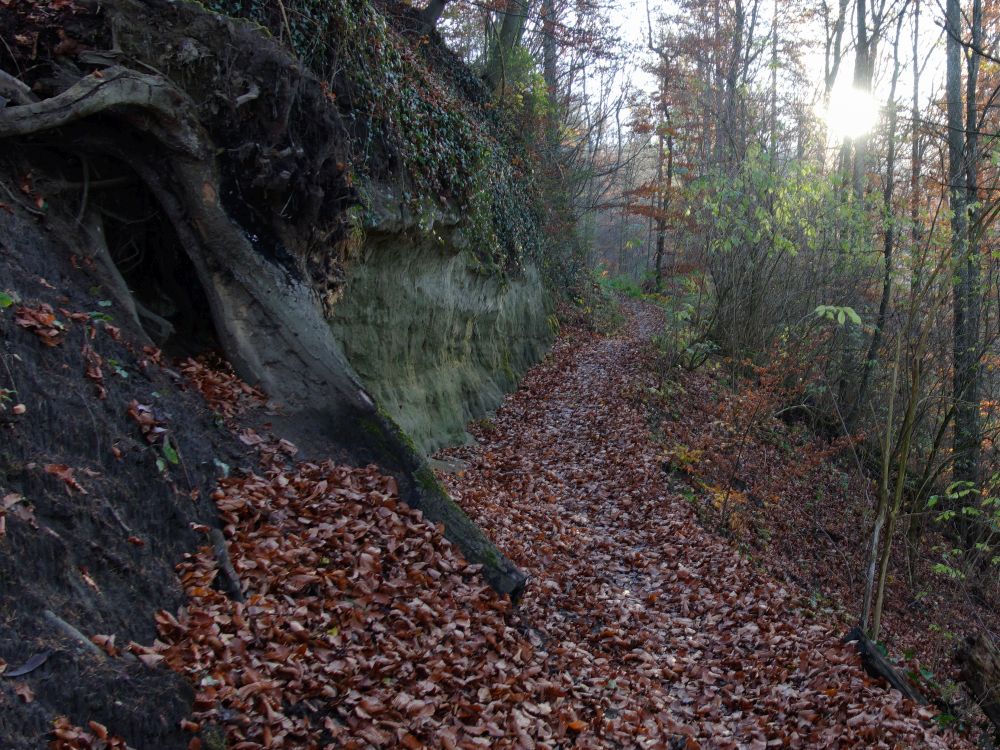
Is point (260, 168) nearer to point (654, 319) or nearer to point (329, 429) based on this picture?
point (329, 429)

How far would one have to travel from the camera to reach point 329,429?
6.73 meters

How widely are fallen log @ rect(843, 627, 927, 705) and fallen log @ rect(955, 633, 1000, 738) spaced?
0.66 meters

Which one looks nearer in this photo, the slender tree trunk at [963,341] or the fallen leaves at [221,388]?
the fallen leaves at [221,388]

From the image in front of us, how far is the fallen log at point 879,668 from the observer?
256 inches

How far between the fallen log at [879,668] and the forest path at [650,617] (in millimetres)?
134

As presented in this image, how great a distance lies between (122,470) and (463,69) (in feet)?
48.3

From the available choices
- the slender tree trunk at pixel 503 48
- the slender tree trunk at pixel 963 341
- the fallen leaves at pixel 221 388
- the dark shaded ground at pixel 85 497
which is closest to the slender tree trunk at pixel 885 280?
the slender tree trunk at pixel 963 341

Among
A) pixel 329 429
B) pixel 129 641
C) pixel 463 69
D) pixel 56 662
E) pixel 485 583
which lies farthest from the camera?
pixel 463 69

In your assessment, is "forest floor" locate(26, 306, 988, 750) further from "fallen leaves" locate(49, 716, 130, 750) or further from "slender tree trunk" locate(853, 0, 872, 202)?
"slender tree trunk" locate(853, 0, 872, 202)

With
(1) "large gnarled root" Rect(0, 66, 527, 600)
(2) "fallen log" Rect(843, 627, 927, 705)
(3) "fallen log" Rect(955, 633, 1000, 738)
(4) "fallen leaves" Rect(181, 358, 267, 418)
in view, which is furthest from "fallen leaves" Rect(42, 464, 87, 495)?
(3) "fallen log" Rect(955, 633, 1000, 738)

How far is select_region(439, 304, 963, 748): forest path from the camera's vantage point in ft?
18.5

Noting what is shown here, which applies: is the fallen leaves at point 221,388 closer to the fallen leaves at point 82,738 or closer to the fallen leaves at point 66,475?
the fallen leaves at point 66,475

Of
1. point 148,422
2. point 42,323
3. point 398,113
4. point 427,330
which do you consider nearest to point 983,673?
point 148,422

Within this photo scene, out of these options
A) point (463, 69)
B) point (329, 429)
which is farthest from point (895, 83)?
point (329, 429)
